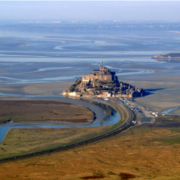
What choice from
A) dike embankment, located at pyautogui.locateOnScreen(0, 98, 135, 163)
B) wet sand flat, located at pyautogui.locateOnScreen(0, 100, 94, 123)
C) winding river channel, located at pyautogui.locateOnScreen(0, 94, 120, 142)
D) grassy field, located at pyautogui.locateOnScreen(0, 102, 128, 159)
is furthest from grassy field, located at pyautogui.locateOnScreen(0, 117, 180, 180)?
wet sand flat, located at pyautogui.locateOnScreen(0, 100, 94, 123)

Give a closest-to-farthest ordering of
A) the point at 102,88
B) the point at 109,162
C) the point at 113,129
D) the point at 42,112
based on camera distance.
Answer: the point at 109,162
the point at 113,129
the point at 42,112
the point at 102,88

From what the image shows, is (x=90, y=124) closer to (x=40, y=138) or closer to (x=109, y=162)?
(x=40, y=138)

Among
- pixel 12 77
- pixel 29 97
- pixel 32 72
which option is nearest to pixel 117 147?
pixel 29 97

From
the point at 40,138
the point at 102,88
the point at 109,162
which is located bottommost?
the point at 109,162

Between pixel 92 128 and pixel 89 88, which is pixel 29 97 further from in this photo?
pixel 92 128

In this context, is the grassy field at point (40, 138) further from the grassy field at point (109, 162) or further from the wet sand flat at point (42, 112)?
the wet sand flat at point (42, 112)

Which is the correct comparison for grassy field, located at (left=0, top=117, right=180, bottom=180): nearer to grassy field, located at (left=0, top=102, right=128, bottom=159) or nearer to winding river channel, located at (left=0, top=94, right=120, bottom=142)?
grassy field, located at (left=0, top=102, right=128, bottom=159)

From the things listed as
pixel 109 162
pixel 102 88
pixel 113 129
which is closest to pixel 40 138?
pixel 113 129

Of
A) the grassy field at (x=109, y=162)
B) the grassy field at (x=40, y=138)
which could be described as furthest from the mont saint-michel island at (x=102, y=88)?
the grassy field at (x=109, y=162)
